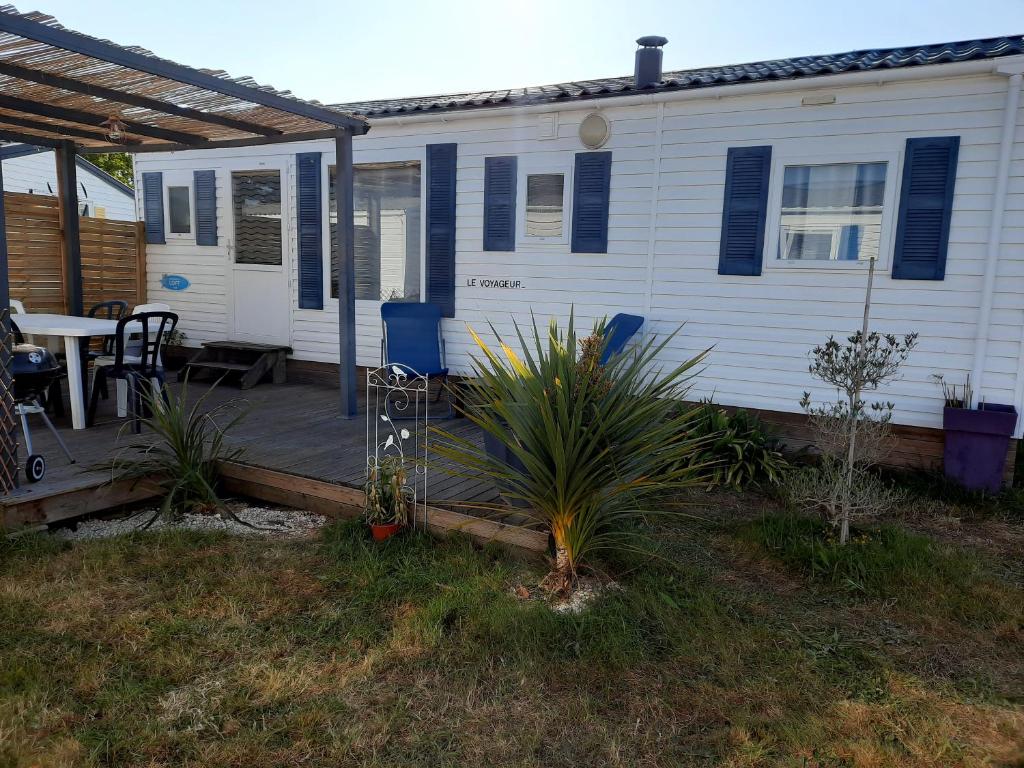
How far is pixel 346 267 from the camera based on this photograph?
17.3ft

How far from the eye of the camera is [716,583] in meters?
3.24

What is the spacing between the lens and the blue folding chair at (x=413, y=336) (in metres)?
6.12

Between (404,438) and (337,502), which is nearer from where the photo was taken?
(404,438)

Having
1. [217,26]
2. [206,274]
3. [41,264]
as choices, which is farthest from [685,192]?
[217,26]

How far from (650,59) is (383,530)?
14.2ft

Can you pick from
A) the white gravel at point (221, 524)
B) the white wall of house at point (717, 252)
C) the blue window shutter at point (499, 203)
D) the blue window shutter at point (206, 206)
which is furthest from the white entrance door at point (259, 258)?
the white gravel at point (221, 524)

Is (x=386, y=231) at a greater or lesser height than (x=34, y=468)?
greater

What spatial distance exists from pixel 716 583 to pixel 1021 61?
3.69 metres

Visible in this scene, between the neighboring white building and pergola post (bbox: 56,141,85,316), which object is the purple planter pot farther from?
the neighboring white building

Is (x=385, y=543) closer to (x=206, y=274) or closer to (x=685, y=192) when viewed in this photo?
(x=685, y=192)

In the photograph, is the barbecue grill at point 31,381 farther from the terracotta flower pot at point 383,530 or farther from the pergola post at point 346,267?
the pergola post at point 346,267

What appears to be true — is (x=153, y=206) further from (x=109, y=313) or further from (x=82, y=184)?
(x=82, y=184)

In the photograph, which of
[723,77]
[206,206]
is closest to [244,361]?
[206,206]

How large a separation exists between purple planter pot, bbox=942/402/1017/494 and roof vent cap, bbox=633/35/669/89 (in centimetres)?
331
